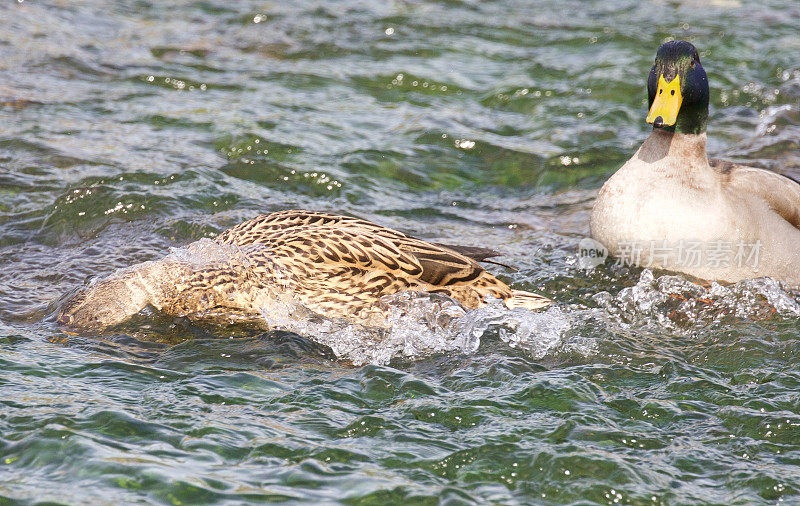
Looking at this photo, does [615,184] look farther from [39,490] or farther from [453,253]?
[39,490]

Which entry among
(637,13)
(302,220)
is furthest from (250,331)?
(637,13)

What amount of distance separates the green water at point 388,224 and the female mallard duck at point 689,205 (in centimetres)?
22

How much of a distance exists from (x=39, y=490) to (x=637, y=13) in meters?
11.7

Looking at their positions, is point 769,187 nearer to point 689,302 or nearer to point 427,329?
point 689,302

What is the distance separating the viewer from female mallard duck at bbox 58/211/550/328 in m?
6.16

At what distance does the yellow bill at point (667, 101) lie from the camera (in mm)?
7020

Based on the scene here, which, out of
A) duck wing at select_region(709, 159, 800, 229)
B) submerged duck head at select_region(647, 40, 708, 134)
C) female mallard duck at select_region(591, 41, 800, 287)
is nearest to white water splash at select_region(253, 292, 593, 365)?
female mallard duck at select_region(591, 41, 800, 287)

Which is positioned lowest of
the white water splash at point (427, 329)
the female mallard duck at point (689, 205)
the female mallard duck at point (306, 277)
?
the white water splash at point (427, 329)

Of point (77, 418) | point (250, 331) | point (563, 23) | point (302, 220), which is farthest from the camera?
point (563, 23)

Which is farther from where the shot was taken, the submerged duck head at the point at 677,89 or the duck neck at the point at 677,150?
the duck neck at the point at 677,150

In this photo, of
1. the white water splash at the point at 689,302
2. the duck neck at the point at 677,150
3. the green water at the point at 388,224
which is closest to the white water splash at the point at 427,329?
the green water at the point at 388,224

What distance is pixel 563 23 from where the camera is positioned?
44.0 ft

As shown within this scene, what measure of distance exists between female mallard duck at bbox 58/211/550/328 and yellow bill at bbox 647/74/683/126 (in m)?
1.61

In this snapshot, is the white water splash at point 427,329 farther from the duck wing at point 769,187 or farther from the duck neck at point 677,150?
the duck wing at point 769,187
